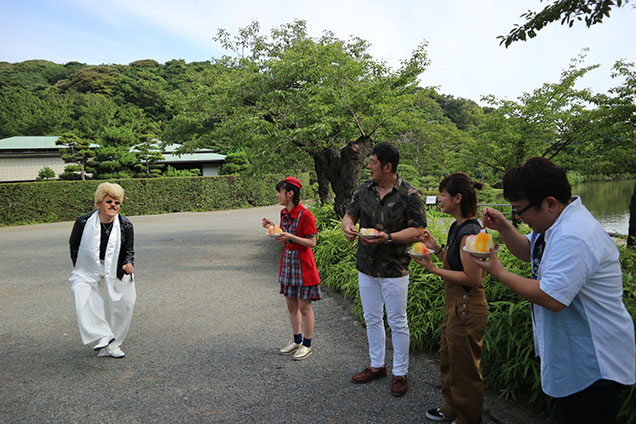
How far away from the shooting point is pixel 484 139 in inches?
567

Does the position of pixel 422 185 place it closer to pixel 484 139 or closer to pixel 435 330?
pixel 484 139

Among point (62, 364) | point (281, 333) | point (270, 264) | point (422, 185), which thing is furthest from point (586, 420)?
point (422, 185)

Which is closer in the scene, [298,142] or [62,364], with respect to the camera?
[62,364]

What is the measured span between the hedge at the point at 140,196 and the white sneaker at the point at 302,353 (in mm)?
12326

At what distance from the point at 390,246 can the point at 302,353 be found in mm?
1566

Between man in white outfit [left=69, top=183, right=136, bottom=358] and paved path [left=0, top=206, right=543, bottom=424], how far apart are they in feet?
1.05

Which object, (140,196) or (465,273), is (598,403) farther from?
(140,196)

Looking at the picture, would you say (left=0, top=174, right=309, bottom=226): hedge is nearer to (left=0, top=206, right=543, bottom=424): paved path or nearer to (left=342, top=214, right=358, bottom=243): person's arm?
(left=0, top=206, right=543, bottom=424): paved path

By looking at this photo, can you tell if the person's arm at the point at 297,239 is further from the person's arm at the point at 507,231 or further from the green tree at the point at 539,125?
the green tree at the point at 539,125

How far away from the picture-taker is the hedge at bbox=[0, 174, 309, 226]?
18766 millimetres

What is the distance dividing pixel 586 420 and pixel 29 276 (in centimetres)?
941

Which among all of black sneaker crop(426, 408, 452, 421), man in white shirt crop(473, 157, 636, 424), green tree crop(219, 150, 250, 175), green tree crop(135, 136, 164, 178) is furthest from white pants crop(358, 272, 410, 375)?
green tree crop(219, 150, 250, 175)

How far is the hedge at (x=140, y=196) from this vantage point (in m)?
18.8

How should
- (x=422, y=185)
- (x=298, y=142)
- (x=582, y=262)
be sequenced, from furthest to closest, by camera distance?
(x=422, y=185), (x=298, y=142), (x=582, y=262)
